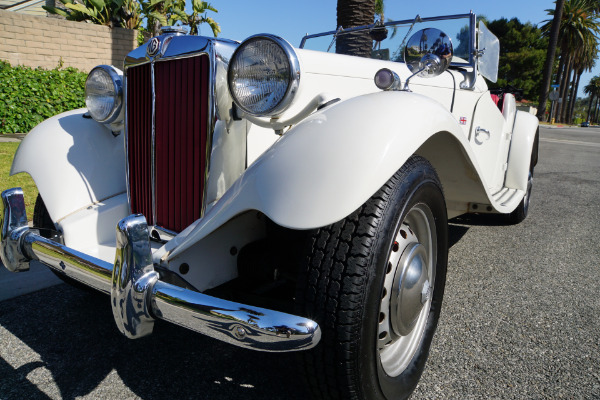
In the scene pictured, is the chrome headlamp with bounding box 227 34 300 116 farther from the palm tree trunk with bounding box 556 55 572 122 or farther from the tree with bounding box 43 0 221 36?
the palm tree trunk with bounding box 556 55 572 122

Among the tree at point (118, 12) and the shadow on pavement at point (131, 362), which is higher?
the tree at point (118, 12)

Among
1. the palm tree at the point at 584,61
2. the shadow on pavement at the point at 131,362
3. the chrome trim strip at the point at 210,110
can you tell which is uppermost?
the palm tree at the point at 584,61

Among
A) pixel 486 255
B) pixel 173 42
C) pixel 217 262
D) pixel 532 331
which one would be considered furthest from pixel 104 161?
pixel 486 255

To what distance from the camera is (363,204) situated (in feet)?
4.34

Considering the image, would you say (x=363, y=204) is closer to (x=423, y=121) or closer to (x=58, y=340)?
(x=423, y=121)

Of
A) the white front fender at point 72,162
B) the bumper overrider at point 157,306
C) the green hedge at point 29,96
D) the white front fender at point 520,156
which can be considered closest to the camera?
the bumper overrider at point 157,306

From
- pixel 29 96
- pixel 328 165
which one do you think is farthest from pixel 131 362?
pixel 29 96

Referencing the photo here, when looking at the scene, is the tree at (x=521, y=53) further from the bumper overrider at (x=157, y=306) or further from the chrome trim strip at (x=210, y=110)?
the bumper overrider at (x=157, y=306)

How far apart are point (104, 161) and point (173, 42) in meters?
0.80

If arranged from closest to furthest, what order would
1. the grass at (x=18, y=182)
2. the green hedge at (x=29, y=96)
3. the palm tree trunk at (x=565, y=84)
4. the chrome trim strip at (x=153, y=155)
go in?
the chrome trim strip at (x=153, y=155)
the grass at (x=18, y=182)
the green hedge at (x=29, y=96)
the palm tree trunk at (x=565, y=84)

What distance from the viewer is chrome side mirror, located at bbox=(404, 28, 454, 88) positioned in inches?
78.0

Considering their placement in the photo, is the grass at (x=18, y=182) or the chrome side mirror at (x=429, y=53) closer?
the chrome side mirror at (x=429, y=53)

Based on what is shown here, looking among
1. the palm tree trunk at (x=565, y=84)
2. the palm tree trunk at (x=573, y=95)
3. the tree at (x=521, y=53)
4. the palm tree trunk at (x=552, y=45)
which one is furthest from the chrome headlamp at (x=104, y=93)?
the palm tree trunk at (x=573, y=95)

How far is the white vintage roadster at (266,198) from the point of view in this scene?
1.24m
